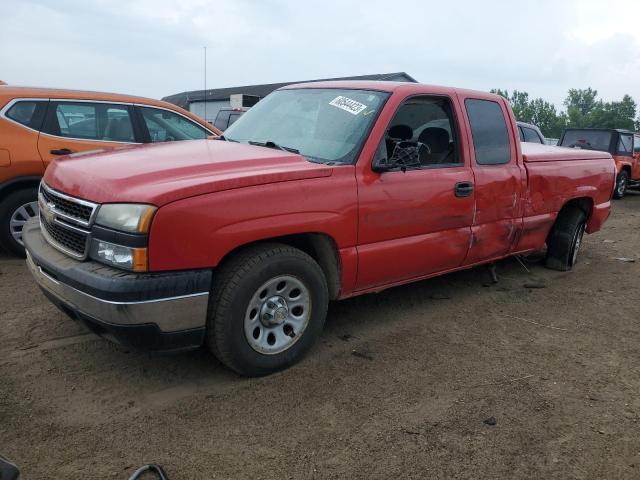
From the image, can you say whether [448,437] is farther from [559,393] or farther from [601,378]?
[601,378]

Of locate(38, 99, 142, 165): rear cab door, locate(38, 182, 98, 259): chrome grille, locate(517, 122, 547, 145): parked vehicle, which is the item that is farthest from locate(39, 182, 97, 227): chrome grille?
locate(517, 122, 547, 145): parked vehicle

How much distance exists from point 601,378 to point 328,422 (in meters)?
1.95

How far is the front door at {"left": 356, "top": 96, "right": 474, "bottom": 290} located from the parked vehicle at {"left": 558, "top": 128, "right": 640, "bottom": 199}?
11.2m

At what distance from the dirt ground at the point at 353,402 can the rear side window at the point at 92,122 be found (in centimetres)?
195

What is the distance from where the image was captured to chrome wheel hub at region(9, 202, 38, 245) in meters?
5.38

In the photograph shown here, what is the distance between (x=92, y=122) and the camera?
5883 mm

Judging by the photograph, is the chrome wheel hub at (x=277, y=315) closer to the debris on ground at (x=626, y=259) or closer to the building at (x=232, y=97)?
the building at (x=232, y=97)

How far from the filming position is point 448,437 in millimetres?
2791

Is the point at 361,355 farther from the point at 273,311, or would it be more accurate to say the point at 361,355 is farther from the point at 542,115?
the point at 542,115

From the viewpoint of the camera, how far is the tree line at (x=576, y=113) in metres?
92.2

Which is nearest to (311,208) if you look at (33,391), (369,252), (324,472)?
(369,252)

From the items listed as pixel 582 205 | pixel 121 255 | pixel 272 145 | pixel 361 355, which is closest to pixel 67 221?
pixel 121 255

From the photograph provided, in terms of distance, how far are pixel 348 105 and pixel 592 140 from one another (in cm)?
1246

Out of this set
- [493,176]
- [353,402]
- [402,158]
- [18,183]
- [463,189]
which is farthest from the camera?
[18,183]
